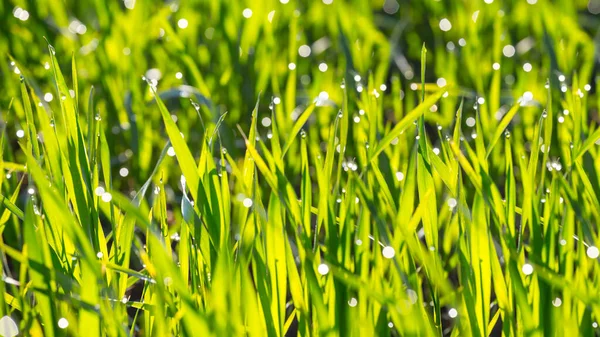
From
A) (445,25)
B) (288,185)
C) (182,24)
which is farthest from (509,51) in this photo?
(288,185)

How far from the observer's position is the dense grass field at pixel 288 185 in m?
0.77

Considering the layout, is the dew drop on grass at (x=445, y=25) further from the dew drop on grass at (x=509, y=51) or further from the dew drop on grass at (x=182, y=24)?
the dew drop on grass at (x=182, y=24)

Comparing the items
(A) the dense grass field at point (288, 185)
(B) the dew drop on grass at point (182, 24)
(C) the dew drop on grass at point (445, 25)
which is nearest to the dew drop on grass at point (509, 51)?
(A) the dense grass field at point (288, 185)

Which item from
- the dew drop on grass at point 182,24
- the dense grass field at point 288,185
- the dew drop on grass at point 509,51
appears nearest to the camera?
the dense grass field at point 288,185

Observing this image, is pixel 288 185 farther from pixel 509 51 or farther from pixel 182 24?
pixel 509 51

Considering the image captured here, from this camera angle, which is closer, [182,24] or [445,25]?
[182,24]

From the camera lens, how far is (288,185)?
2.86 ft

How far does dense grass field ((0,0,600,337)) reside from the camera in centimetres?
77

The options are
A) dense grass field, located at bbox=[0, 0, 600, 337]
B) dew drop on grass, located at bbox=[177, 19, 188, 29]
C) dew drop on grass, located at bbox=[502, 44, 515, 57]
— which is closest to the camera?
dense grass field, located at bbox=[0, 0, 600, 337]

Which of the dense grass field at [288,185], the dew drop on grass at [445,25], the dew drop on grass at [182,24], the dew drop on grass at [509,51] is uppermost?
the dew drop on grass at [182,24]

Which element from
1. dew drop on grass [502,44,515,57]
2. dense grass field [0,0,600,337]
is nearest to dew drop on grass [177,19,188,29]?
dense grass field [0,0,600,337]

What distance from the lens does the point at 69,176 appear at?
2.89 ft

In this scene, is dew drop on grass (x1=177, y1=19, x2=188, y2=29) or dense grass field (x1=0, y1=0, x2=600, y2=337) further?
dew drop on grass (x1=177, y1=19, x2=188, y2=29)

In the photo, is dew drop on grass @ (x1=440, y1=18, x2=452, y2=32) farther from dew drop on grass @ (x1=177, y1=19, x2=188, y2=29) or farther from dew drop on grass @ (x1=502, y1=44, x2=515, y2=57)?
dew drop on grass @ (x1=177, y1=19, x2=188, y2=29)
